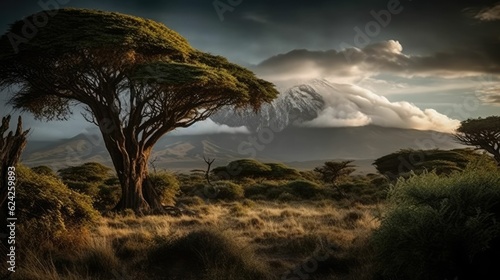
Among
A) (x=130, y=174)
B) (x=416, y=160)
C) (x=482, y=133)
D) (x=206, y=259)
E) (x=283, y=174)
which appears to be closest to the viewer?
(x=206, y=259)

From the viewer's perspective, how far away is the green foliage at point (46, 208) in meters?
7.89

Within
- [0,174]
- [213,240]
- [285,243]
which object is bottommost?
[285,243]

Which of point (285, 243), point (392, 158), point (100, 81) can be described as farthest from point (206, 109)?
point (392, 158)

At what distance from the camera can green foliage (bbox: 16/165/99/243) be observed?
7895 millimetres

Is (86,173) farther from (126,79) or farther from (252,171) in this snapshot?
(126,79)

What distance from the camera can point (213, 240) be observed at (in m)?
8.45

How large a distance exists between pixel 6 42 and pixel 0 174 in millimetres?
Result: 10150

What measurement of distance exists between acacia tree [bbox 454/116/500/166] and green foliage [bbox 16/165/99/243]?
3659cm

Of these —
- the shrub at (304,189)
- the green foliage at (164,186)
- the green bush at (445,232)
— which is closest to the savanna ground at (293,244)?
the green bush at (445,232)

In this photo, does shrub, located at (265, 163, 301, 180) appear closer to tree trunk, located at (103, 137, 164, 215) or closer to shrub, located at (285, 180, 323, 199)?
shrub, located at (285, 180, 323, 199)

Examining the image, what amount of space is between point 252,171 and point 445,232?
1629 inches

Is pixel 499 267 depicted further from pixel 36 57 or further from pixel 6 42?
pixel 6 42

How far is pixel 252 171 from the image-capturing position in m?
46.5

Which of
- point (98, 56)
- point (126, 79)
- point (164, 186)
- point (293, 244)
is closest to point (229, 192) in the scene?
point (164, 186)
